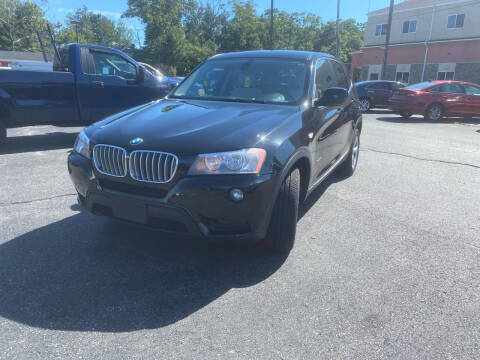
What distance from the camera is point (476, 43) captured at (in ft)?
98.0

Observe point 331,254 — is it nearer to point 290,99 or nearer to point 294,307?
point 294,307

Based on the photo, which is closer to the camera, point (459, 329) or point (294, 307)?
point (459, 329)

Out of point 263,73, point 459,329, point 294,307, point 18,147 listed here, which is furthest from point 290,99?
point 18,147

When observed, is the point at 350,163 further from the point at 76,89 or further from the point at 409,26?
the point at 409,26

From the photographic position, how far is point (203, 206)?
8.02 ft

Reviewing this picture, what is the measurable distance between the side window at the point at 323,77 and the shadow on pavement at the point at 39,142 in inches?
206

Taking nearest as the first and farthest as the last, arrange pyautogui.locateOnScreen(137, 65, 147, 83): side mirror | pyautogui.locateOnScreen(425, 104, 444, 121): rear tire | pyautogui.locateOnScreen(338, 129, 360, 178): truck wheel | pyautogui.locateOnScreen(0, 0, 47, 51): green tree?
pyautogui.locateOnScreen(338, 129, 360, 178): truck wheel
pyautogui.locateOnScreen(137, 65, 147, 83): side mirror
pyautogui.locateOnScreen(425, 104, 444, 121): rear tire
pyautogui.locateOnScreen(0, 0, 47, 51): green tree

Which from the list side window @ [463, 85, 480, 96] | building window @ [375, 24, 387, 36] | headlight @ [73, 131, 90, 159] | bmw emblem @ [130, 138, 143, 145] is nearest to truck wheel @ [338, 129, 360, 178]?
bmw emblem @ [130, 138, 143, 145]

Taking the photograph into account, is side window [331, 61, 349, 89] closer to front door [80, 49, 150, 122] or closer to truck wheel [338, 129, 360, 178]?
truck wheel [338, 129, 360, 178]

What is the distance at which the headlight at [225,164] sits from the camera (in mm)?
2451

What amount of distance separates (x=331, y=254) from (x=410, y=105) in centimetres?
1169

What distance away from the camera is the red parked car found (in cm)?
1304

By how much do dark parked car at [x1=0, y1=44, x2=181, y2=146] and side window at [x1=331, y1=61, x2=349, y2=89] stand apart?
3929 mm

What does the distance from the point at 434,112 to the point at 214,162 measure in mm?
13014
